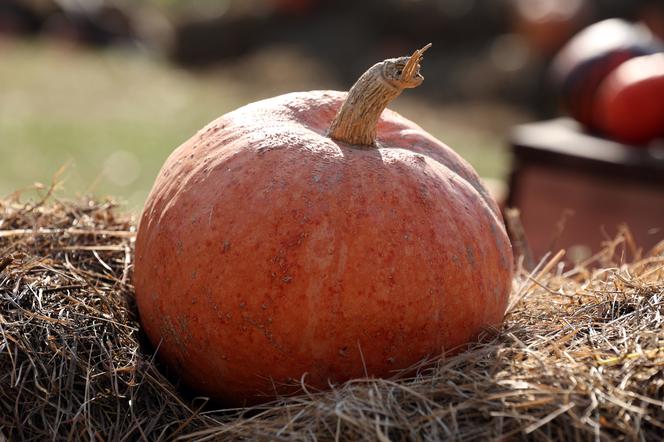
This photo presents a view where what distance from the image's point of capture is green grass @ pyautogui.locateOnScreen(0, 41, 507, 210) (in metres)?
6.96

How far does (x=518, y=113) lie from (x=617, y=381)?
7.52 m

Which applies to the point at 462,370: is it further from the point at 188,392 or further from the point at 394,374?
the point at 188,392

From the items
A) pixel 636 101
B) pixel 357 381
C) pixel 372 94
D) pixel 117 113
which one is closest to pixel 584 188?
pixel 636 101

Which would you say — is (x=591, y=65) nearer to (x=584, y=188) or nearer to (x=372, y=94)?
(x=584, y=188)

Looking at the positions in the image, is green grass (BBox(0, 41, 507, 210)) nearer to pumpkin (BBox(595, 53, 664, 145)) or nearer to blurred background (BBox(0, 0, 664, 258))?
blurred background (BBox(0, 0, 664, 258))

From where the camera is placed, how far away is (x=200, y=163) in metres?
2.15

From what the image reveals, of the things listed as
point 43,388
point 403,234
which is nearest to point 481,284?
point 403,234

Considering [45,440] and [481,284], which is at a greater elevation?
[481,284]

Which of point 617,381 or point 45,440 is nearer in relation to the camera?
point 617,381

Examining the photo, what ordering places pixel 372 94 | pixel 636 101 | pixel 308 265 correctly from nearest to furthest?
pixel 308 265 < pixel 372 94 < pixel 636 101

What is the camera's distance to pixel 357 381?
194 centimetres

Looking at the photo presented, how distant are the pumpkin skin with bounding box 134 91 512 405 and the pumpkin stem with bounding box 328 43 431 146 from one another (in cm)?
5

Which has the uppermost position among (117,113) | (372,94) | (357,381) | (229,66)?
→ (372,94)

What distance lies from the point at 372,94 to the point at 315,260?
17.9 inches
